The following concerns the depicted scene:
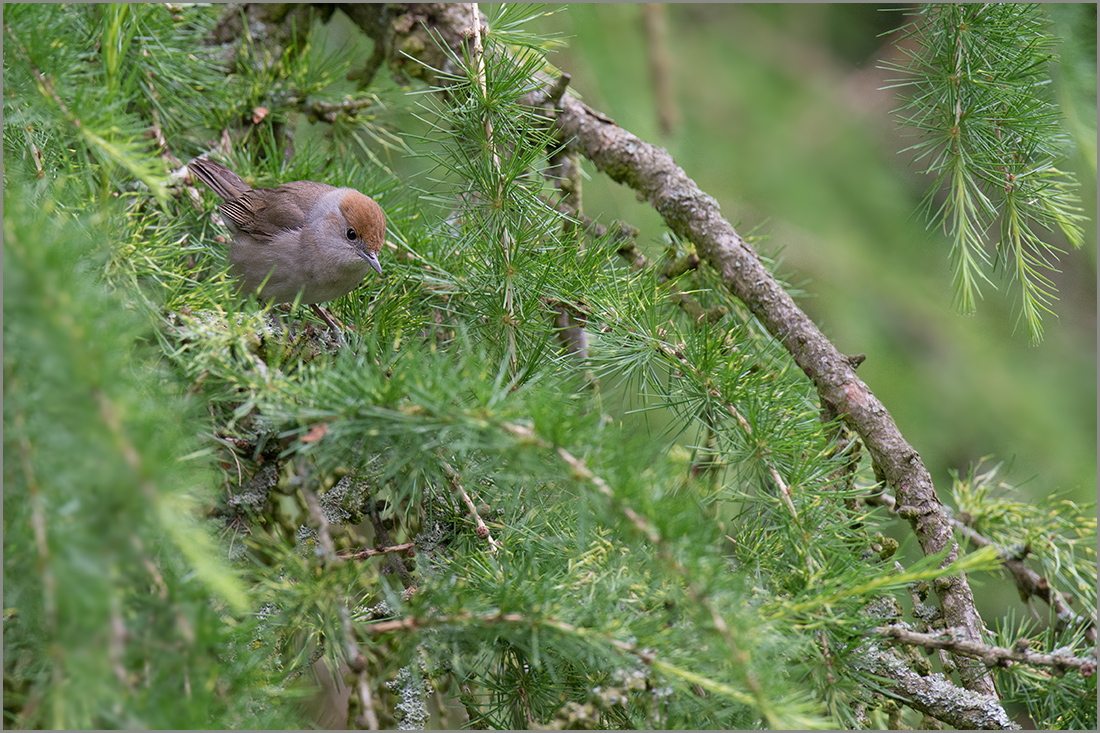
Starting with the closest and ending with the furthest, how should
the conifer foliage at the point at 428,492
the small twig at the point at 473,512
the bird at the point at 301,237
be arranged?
the conifer foliage at the point at 428,492 → the small twig at the point at 473,512 → the bird at the point at 301,237

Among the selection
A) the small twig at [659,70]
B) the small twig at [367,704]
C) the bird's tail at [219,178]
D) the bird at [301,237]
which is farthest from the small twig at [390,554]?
the small twig at [659,70]

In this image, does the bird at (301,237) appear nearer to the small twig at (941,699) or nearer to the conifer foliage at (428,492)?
the conifer foliage at (428,492)

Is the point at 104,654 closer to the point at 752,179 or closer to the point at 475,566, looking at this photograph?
the point at 475,566

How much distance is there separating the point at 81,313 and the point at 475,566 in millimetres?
743

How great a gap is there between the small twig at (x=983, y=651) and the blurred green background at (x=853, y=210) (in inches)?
94.2

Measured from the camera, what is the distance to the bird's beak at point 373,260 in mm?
2443

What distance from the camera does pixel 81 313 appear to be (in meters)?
0.88

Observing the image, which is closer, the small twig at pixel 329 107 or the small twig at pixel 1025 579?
the small twig at pixel 1025 579

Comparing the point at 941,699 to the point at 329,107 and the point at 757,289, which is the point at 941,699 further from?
the point at 329,107

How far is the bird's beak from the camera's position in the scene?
2443 millimetres

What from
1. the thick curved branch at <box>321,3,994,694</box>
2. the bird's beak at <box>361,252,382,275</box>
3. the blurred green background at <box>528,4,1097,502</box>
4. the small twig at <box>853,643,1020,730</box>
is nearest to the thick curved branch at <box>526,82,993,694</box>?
the thick curved branch at <box>321,3,994,694</box>

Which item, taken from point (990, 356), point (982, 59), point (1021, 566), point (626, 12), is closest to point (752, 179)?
point (626, 12)

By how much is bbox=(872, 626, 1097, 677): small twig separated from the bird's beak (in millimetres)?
1711

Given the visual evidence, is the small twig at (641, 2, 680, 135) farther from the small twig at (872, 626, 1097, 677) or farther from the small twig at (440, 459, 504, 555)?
the small twig at (872, 626, 1097, 677)
